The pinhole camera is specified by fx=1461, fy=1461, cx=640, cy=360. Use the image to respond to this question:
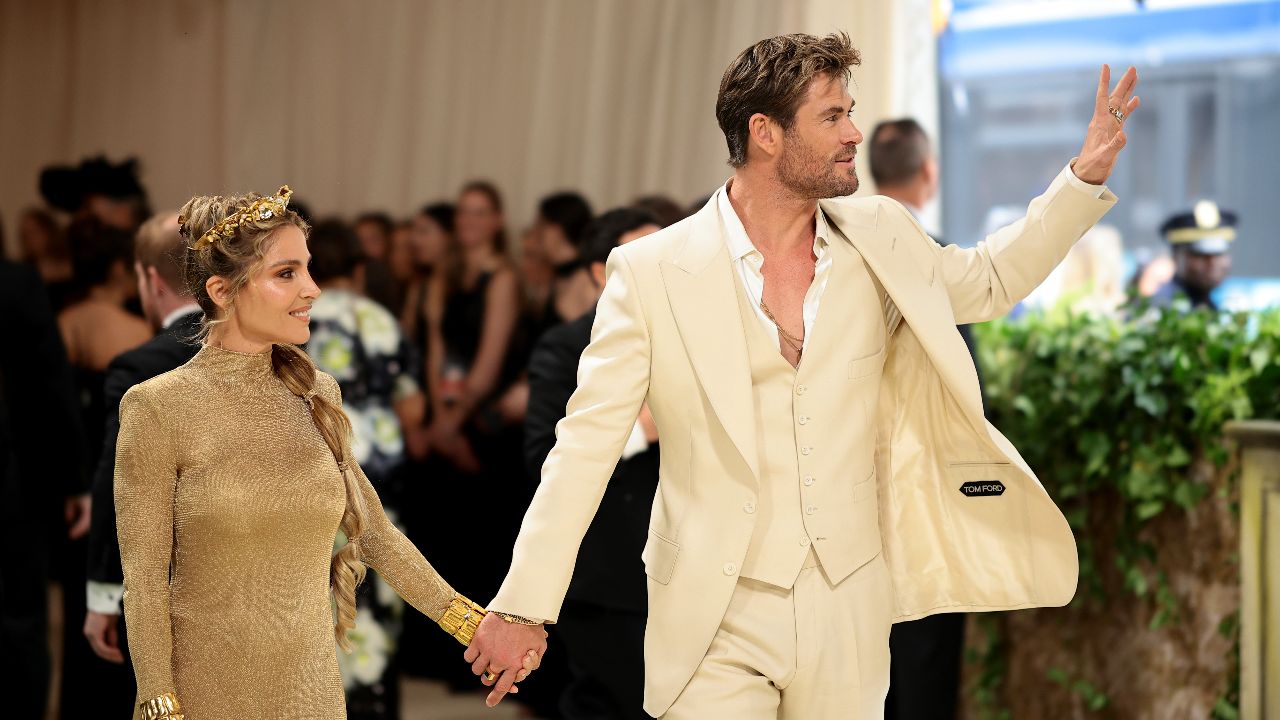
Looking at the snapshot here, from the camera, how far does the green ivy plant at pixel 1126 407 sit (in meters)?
4.12

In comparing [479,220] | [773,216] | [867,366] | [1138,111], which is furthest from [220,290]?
[1138,111]

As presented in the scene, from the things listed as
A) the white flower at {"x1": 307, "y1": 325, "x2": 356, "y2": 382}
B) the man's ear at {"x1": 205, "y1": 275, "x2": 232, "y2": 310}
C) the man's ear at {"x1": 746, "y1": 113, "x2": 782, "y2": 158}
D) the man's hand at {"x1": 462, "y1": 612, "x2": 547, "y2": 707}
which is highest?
the man's ear at {"x1": 746, "y1": 113, "x2": 782, "y2": 158}

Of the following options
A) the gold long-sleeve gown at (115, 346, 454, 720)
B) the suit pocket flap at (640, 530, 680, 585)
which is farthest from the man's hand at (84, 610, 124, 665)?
the suit pocket flap at (640, 530, 680, 585)

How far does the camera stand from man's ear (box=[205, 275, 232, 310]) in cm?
245

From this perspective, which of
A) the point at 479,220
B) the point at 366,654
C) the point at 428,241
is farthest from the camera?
the point at 428,241

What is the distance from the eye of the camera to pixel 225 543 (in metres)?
2.38

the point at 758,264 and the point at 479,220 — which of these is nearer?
the point at 758,264

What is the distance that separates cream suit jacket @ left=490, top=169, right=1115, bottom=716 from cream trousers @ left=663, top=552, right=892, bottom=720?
42 millimetres

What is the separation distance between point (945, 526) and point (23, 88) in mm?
8669

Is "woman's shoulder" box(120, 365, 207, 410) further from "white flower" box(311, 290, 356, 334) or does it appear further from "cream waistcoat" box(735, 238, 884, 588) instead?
"white flower" box(311, 290, 356, 334)

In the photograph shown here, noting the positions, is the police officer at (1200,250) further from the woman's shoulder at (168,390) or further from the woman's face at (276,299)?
the woman's shoulder at (168,390)

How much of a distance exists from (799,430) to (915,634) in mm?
2359

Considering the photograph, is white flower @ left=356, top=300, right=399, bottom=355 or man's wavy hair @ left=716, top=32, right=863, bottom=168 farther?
white flower @ left=356, top=300, right=399, bottom=355

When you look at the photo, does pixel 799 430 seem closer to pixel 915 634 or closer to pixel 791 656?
pixel 791 656
